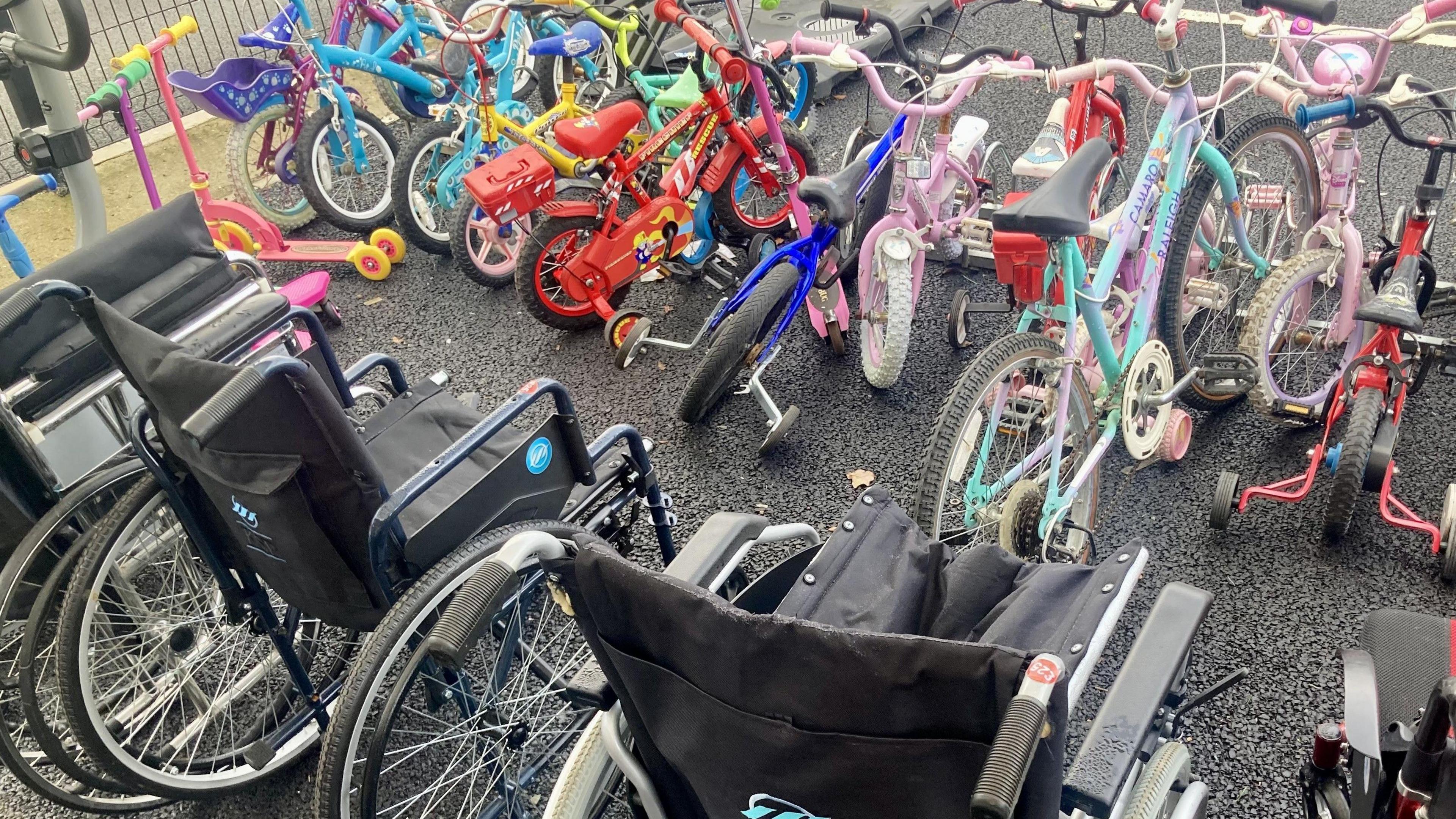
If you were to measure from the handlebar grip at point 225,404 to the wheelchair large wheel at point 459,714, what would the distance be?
0.44 metres

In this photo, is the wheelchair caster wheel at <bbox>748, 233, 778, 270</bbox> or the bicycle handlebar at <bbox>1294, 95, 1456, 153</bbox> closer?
the bicycle handlebar at <bbox>1294, 95, 1456, 153</bbox>

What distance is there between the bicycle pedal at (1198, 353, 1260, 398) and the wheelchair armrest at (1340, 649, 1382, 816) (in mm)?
1394

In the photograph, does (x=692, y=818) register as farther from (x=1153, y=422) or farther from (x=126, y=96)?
(x=126, y=96)

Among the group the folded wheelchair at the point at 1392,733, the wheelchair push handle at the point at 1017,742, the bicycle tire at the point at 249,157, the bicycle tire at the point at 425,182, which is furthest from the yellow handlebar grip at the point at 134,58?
the folded wheelchair at the point at 1392,733

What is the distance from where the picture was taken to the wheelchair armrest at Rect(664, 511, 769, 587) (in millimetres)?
1711

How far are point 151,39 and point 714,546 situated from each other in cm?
516

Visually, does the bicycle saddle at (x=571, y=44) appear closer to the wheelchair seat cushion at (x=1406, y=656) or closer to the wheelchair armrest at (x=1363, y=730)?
the wheelchair seat cushion at (x=1406, y=656)

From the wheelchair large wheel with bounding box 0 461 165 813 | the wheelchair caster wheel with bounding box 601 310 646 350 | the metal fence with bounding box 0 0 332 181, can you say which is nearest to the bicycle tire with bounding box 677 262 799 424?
the wheelchair caster wheel with bounding box 601 310 646 350

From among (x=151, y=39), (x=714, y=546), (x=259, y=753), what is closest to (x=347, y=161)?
(x=151, y=39)

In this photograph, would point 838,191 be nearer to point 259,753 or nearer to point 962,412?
point 962,412

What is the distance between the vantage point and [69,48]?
2.45 meters

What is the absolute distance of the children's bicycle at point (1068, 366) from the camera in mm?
2193

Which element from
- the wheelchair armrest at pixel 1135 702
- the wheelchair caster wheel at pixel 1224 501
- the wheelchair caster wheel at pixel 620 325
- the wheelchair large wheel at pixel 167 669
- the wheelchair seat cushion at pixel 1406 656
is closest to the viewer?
the wheelchair armrest at pixel 1135 702

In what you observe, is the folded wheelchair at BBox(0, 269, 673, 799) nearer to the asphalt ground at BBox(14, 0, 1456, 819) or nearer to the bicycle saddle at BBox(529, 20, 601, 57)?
the asphalt ground at BBox(14, 0, 1456, 819)
